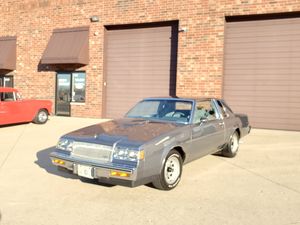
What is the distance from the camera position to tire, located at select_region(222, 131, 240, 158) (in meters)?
7.91

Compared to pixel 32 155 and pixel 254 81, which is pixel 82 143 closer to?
pixel 32 155

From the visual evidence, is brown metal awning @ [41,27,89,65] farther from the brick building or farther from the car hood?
the car hood

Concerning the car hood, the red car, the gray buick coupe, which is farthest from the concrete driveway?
the red car

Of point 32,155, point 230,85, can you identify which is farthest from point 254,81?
point 32,155

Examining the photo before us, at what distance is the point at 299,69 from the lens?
13023 millimetres

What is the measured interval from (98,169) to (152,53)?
35.3 ft

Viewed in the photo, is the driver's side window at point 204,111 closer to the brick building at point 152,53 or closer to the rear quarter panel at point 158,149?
the rear quarter panel at point 158,149

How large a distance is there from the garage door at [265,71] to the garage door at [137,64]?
2.39 m

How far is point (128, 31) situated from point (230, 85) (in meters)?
5.07

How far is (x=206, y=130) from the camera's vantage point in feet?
22.0

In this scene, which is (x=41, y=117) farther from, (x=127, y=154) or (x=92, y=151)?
(x=127, y=154)

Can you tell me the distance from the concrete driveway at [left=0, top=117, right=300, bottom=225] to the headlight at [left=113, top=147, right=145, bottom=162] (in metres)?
0.61

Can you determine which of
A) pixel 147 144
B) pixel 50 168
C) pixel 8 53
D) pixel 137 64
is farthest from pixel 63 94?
pixel 147 144

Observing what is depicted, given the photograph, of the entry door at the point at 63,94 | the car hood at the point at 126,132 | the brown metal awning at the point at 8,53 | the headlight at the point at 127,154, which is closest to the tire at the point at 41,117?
the entry door at the point at 63,94
